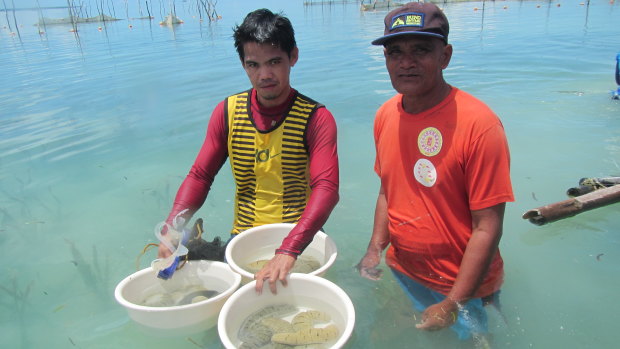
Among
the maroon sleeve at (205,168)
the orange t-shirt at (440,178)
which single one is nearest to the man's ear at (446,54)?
the orange t-shirt at (440,178)

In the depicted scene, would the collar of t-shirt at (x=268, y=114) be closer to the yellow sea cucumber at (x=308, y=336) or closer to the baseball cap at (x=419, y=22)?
the baseball cap at (x=419, y=22)

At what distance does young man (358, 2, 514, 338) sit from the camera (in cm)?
188

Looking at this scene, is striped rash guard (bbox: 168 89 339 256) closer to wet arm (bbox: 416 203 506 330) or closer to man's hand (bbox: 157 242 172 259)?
man's hand (bbox: 157 242 172 259)

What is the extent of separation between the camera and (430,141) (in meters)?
2.06

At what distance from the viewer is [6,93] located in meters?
11.1

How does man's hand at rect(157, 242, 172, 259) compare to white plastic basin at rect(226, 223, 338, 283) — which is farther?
white plastic basin at rect(226, 223, 338, 283)

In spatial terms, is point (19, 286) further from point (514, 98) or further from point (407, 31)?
point (514, 98)

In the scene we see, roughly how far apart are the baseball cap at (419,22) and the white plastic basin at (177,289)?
1.46 meters

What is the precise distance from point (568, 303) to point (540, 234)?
1.05 meters

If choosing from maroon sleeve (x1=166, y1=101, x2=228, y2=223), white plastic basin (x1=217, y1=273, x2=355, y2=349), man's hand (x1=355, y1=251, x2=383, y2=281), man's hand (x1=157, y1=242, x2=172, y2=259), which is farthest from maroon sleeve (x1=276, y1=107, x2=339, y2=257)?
man's hand (x1=157, y1=242, x2=172, y2=259)

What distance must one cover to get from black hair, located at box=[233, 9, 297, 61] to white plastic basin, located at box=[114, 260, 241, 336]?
1286 millimetres

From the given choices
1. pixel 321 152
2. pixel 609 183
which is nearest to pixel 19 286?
pixel 321 152

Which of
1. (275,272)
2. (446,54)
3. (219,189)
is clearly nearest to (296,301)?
(275,272)

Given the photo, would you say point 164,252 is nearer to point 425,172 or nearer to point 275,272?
point 275,272
